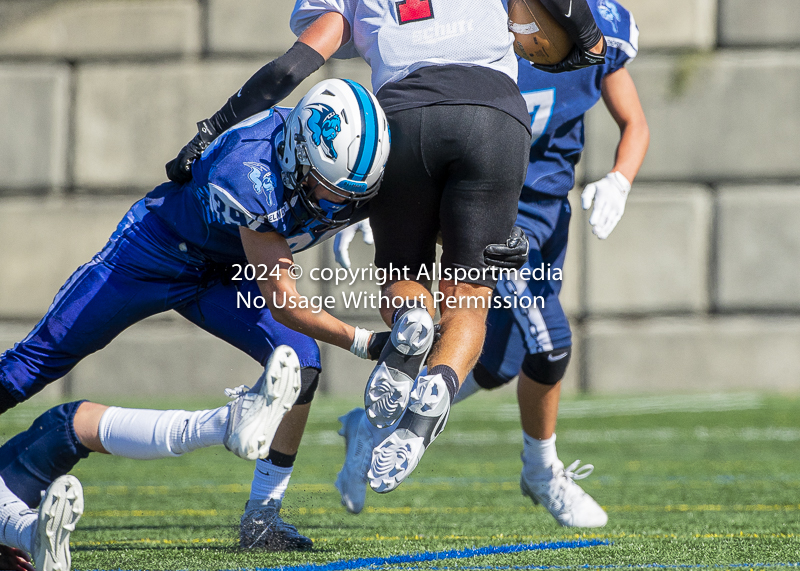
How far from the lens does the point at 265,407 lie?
7.25 ft

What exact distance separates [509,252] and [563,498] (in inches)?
40.8

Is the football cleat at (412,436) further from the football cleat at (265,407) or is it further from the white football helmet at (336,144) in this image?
the white football helmet at (336,144)

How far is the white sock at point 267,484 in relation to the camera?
109 inches

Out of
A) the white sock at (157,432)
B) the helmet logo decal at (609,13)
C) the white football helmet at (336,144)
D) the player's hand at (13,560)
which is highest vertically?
the helmet logo decal at (609,13)

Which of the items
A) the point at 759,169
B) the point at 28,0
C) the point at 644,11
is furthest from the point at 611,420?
the point at 28,0

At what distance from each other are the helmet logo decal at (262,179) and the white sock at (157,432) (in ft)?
1.80

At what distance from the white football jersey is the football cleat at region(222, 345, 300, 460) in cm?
90

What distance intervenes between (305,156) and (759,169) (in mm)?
6015

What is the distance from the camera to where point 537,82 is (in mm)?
3525

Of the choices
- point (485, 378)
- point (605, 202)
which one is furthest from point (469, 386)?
point (605, 202)

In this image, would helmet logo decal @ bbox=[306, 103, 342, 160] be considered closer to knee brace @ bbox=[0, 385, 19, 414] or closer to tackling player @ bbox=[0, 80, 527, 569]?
tackling player @ bbox=[0, 80, 527, 569]

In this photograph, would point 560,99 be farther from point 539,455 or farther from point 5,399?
point 5,399

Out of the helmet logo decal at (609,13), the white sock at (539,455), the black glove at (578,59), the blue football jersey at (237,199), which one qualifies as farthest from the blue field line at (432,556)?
the helmet logo decal at (609,13)

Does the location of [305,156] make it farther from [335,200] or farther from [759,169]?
[759,169]
